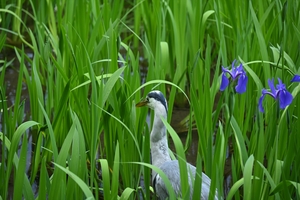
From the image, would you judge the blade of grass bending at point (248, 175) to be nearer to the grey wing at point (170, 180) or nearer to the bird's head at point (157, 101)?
the grey wing at point (170, 180)

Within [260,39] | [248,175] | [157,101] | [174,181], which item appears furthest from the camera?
[260,39]

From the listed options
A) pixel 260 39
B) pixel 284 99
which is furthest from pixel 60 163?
pixel 260 39

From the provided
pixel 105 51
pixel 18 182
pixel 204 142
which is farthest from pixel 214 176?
pixel 105 51

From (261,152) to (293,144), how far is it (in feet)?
0.44

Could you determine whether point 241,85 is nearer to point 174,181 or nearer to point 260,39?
point 174,181

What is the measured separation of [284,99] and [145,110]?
95cm

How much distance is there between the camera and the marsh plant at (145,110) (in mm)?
2309

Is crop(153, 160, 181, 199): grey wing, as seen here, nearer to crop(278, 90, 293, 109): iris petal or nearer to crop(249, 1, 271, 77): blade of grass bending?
crop(278, 90, 293, 109): iris petal

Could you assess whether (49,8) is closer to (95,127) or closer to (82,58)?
(82,58)

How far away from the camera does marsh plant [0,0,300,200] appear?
90.9 inches

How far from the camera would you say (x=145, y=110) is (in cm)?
294

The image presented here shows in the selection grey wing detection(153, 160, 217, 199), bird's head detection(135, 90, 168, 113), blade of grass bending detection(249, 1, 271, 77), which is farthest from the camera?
blade of grass bending detection(249, 1, 271, 77)

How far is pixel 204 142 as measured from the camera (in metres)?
2.46

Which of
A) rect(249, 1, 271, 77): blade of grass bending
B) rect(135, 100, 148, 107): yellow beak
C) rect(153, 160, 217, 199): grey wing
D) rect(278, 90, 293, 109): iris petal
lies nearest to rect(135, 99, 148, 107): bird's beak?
rect(135, 100, 148, 107): yellow beak
